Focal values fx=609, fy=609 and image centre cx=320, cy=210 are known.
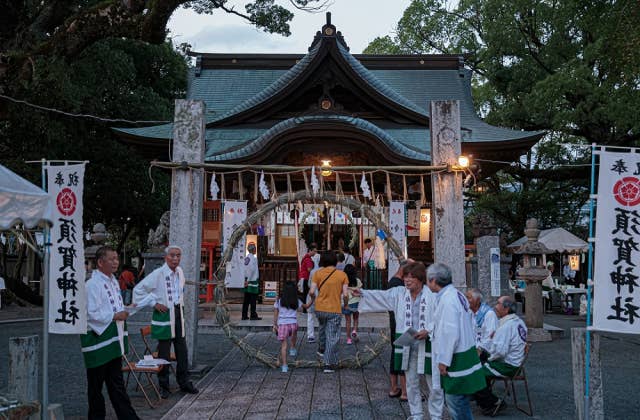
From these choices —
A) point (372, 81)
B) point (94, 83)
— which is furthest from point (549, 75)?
point (94, 83)

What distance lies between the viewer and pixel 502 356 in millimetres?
6816

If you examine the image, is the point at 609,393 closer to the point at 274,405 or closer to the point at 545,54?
the point at 274,405

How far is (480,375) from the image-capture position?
200 inches

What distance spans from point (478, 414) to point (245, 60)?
18380mm

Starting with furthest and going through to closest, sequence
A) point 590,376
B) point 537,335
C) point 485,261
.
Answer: point 485,261 < point 537,335 < point 590,376

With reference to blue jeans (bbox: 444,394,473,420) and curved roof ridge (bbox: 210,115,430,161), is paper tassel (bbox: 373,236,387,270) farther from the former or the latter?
blue jeans (bbox: 444,394,473,420)

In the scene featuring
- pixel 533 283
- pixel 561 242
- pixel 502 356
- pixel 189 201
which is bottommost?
pixel 502 356

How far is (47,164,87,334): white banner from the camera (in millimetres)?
5871

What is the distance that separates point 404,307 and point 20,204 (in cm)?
395

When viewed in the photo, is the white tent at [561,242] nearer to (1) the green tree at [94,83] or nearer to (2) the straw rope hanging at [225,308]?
(1) the green tree at [94,83]

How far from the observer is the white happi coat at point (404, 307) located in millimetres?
5910

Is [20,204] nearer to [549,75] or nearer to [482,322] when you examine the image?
[482,322]

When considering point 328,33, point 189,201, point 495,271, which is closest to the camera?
point 189,201

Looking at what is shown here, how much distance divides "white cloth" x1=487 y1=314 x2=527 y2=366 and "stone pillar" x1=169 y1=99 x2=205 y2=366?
423cm
